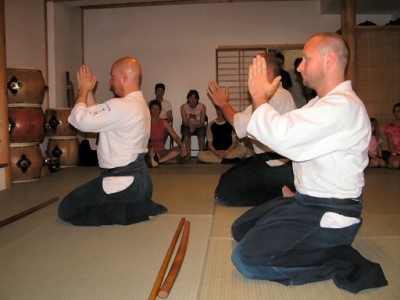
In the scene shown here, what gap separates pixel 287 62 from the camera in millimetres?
9242

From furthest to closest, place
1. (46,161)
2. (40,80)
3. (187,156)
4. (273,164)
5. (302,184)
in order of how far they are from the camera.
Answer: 1. (187,156)
2. (46,161)
3. (40,80)
4. (273,164)
5. (302,184)

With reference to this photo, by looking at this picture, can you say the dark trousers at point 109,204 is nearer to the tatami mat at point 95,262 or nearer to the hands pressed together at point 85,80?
the tatami mat at point 95,262

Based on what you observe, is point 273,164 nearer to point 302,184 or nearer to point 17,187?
point 302,184

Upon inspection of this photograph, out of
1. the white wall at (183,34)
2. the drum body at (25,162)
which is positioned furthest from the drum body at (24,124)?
the white wall at (183,34)

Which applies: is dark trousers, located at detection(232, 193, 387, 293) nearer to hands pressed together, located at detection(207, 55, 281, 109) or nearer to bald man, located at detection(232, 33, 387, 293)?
bald man, located at detection(232, 33, 387, 293)

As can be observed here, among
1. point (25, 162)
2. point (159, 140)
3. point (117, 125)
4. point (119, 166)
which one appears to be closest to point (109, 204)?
point (119, 166)

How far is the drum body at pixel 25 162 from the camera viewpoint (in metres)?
4.62

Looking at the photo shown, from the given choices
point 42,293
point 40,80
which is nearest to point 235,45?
point 40,80

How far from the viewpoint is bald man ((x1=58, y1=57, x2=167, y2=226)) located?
271 cm

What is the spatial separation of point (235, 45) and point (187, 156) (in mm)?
2527

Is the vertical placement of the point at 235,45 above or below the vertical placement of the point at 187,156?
above

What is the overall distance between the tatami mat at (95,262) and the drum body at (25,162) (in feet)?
6.94

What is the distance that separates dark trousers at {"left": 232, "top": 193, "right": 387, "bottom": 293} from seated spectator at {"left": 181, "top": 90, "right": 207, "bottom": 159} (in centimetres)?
560

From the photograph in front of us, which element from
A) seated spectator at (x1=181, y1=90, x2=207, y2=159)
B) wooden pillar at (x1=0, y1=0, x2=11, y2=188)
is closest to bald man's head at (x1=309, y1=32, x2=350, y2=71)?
wooden pillar at (x1=0, y1=0, x2=11, y2=188)
